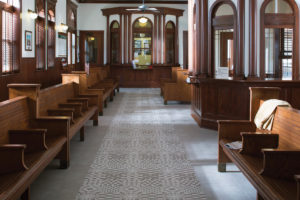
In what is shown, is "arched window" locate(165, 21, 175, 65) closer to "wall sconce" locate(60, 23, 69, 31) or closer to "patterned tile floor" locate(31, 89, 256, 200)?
"wall sconce" locate(60, 23, 69, 31)

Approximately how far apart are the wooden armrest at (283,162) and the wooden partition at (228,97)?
139 inches

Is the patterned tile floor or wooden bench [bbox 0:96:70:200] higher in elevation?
wooden bench [bbox 0:96:70:200]

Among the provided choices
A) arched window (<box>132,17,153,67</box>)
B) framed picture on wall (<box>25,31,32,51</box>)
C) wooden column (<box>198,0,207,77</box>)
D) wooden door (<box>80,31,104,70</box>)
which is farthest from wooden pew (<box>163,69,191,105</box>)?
wooden door (<box>80,31,104,70</box>)

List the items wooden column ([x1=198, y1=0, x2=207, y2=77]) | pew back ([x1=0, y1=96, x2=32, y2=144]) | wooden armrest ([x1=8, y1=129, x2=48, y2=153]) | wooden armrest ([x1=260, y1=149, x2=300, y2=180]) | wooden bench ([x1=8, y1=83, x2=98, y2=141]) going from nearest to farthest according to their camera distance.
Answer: wooden armrest ([x1=260, y1=149, x2=300, y2=180]) → pew back ([x1=0, y1=96, x2=32, y2=144]) → wooden armrest ([x1=8, y1=129, x2=48, y2=153]) → wooden bench ([x1=8, y1=83, x2=98, y2=141]) → wooden column ([x1=198, y1=0, x2=207, y2=77])

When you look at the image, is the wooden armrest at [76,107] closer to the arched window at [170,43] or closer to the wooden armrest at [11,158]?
the wooden armrest at [11,158]

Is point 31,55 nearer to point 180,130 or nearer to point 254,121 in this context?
point 180,130

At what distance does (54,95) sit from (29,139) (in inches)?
81.5

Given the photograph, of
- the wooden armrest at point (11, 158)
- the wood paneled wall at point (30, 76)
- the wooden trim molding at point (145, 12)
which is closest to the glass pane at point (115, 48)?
the wooden trim molding at point (145, 12)

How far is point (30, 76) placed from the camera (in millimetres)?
9555

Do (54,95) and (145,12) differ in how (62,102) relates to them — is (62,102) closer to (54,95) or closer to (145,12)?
(54,95)

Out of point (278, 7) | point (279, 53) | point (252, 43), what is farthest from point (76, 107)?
point (279, 53)

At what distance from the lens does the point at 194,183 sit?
3.76 m

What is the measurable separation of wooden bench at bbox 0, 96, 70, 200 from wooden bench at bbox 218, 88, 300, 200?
1750mm

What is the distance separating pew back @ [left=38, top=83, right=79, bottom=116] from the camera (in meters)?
4.86
